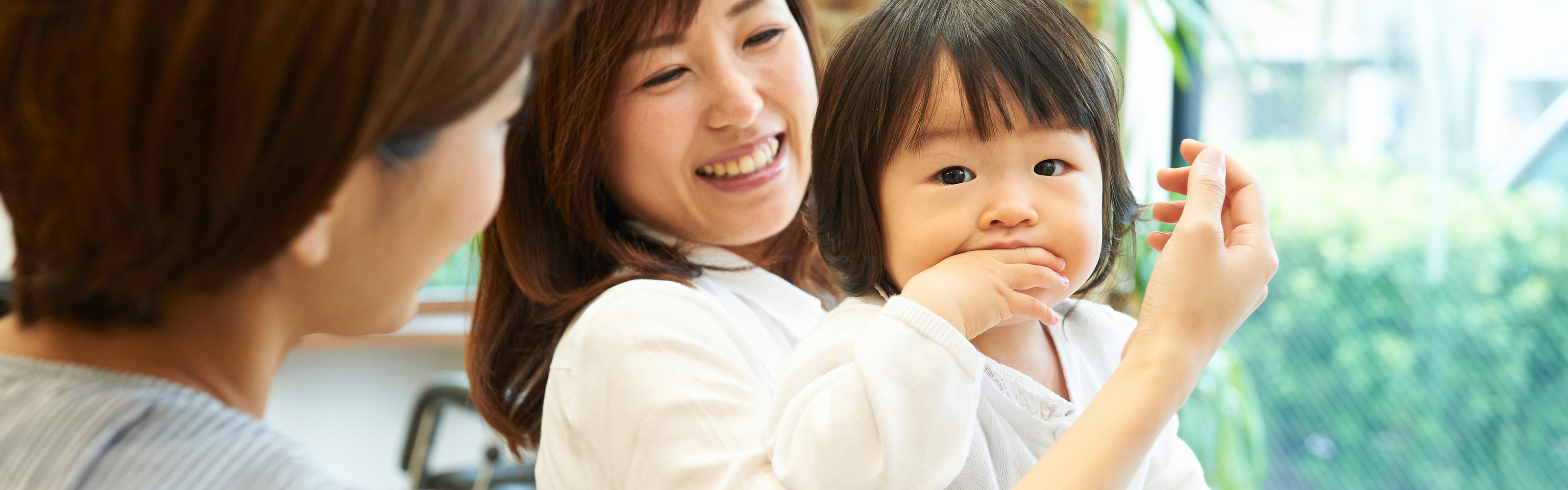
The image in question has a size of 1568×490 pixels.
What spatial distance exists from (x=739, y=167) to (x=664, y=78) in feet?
0.42

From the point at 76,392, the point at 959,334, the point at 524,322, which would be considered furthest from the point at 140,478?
the point at 524,322

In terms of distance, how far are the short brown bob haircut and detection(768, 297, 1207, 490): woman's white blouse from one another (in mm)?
344

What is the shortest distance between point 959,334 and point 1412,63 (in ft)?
7.88

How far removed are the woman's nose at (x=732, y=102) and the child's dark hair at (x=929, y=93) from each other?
0.48 feet

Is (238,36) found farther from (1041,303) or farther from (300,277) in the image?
(1041,303)

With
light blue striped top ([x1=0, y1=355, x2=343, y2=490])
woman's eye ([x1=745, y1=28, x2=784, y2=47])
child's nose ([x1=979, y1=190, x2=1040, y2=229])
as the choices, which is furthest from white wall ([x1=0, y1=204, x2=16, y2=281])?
A: child's nose ([x1=979, y1=190, x2=1040, y2=229])

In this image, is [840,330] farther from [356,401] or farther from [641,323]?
[356,401]

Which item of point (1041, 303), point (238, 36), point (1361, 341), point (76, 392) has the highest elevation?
point (238, 36)

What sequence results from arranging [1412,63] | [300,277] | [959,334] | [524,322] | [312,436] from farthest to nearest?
[312,436] < [1412,63] < [524,322] < [959,334] < [300,277]

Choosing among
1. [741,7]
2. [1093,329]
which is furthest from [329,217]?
[1093,329]

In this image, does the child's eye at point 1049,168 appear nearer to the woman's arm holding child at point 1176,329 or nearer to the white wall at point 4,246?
the woman's arm holding child at point 1176,329

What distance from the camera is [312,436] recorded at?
152 inches

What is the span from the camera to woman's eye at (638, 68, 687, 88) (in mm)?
1059

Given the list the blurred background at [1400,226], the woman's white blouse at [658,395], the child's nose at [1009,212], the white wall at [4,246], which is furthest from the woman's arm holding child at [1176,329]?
the white wall at [4,246]
